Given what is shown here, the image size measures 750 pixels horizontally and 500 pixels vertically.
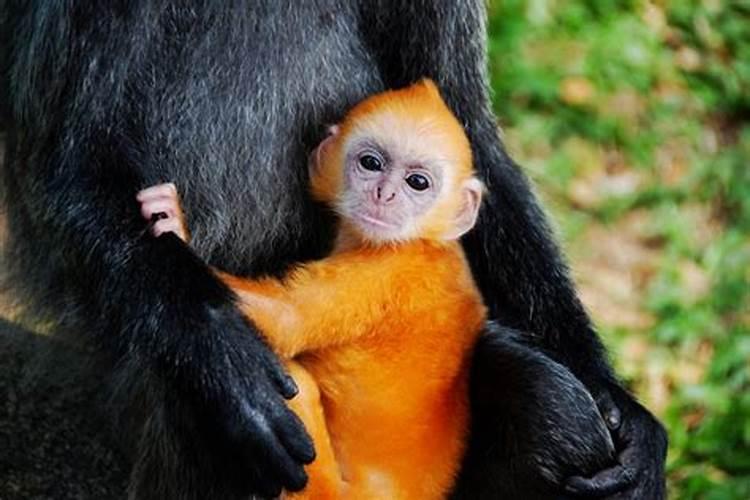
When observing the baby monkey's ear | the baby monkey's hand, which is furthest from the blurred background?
the baby monkey's hand

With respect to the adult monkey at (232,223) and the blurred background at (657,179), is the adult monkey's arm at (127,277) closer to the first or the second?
the adult monkey at (232,223)

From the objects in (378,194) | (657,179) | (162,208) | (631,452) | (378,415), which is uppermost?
(378,194)

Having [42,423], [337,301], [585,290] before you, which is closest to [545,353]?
[337,301]

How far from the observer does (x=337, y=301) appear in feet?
12.8

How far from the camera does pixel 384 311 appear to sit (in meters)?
3.95

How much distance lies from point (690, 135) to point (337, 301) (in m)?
3.98

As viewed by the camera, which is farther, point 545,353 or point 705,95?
point 705,95

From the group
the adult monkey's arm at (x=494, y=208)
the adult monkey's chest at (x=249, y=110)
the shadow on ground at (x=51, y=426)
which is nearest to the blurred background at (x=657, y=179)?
the adult monkey's arm at (x=494, y=208)

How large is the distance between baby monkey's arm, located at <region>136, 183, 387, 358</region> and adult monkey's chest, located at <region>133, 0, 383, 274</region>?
521mm

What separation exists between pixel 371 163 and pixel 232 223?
60 centimetres

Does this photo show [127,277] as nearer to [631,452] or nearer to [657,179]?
[631,452]

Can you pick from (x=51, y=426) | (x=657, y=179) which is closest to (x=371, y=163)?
(x=51, y=426)

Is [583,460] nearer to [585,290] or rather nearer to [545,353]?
[545,353]

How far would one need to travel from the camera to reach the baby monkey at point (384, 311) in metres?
3.92
